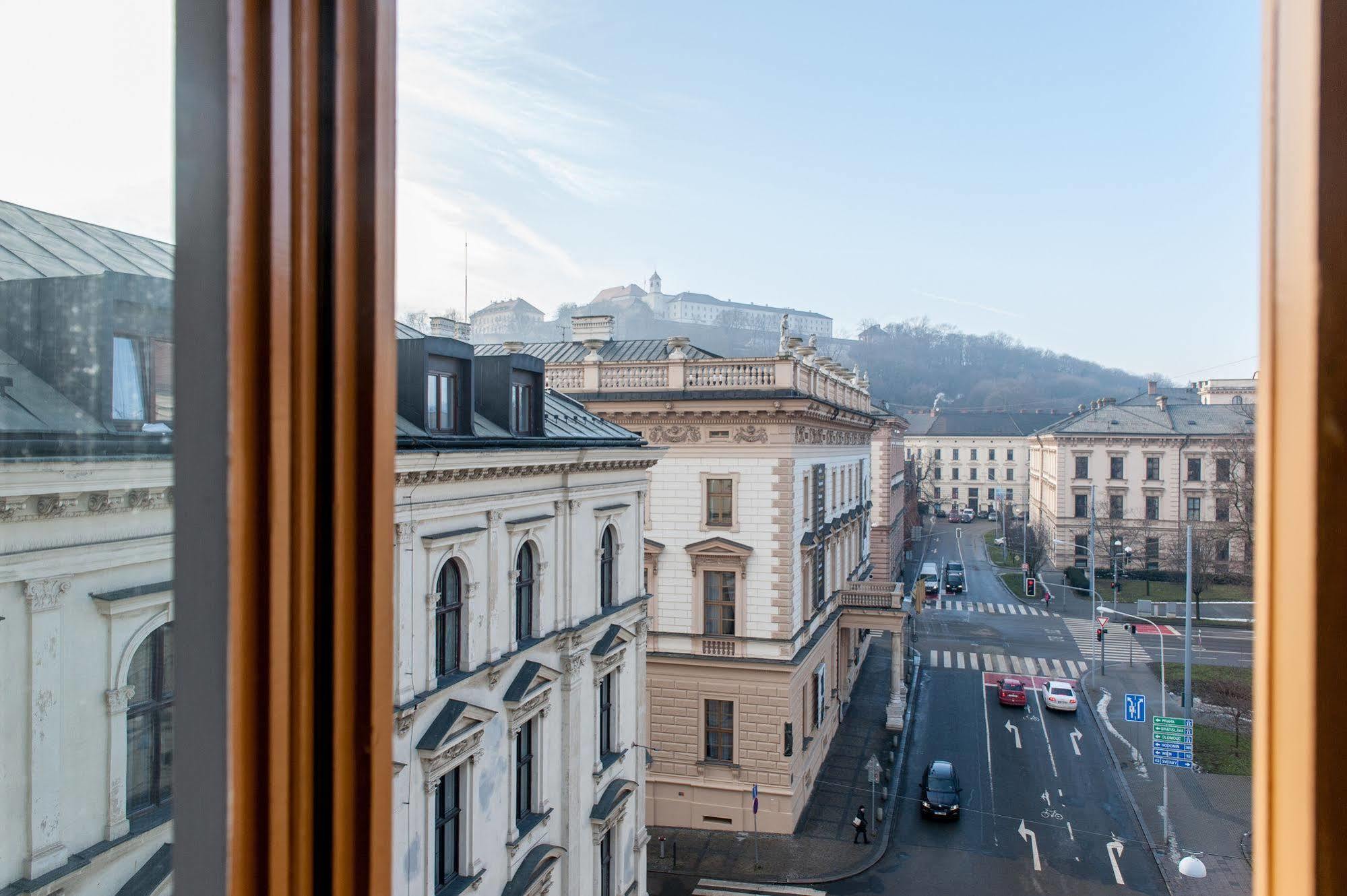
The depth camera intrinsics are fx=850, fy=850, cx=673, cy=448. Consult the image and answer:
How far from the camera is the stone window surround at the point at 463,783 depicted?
7.43m

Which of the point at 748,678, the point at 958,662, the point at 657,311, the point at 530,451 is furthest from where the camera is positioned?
the point at 657,311

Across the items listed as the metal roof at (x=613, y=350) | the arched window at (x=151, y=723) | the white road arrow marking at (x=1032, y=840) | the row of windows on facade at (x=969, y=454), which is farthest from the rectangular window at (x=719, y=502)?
the row of windows on facade at (x=969, y=454)

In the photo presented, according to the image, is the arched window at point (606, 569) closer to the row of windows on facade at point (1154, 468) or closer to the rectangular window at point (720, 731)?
the row of windows on facade at point (1154, 468)

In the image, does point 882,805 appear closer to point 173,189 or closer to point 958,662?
point 958,662

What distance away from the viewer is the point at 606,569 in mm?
11547

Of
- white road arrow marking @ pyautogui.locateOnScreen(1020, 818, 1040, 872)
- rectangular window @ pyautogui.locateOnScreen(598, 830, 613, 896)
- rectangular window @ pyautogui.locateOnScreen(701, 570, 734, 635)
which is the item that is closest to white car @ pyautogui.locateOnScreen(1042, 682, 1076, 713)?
white road arrow marking @ pyautogui.locateOnScreen(1020, 818, 1040, 872)

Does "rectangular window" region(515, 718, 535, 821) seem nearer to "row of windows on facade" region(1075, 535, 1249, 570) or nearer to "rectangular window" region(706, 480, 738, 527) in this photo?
"row of windows on facade" region(1075, 535, 1249, 570)

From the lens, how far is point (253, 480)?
1188 millimetres

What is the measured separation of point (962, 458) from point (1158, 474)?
64.5 meters

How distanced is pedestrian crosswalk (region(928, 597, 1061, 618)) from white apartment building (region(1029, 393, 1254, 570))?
28339mm

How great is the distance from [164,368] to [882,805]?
19.0 m

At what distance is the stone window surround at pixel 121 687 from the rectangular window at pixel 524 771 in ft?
26.6

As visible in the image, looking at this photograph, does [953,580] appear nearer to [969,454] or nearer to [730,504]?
[969,454]

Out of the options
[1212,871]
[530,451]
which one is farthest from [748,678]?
[530,451]
